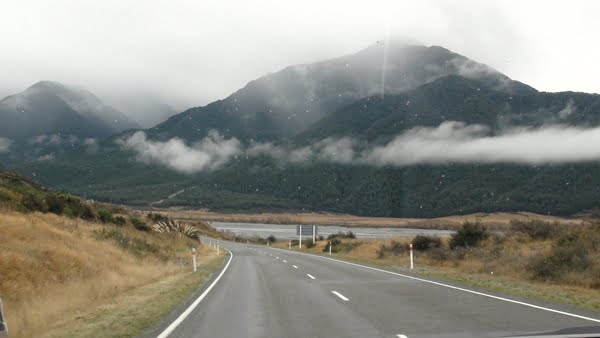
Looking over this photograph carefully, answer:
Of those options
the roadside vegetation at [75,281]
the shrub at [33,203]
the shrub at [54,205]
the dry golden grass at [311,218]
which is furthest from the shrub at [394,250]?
the dry golden grass at [311,218]

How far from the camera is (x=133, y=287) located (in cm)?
1845

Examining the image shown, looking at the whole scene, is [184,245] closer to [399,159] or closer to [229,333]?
[229,333]

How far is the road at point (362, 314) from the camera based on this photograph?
941cm

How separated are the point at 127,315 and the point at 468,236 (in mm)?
24674

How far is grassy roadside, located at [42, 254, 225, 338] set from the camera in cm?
992

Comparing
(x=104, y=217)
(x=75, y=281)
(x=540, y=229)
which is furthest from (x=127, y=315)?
(x=540, y=229)

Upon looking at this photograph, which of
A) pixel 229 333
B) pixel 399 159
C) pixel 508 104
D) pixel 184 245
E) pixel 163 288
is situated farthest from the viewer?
pixel 508 104

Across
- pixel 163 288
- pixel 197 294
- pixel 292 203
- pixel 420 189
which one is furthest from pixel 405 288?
pixel 292 203

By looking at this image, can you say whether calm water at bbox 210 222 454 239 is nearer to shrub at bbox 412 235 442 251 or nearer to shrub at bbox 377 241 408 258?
shrub at bbox 377 241 408 258

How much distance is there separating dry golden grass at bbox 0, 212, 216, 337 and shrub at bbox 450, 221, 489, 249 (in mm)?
16669

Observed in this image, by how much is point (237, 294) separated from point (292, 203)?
183 meters

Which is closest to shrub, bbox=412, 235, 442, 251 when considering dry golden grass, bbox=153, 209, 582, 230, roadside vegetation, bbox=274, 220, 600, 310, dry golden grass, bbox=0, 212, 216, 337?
roadside vegetation, bbox=274, 220, 600, 310

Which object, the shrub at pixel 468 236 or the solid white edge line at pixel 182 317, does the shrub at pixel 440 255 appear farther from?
the solid white edge line at pixel 182 317

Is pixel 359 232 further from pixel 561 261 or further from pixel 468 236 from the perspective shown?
pixel 561 261
